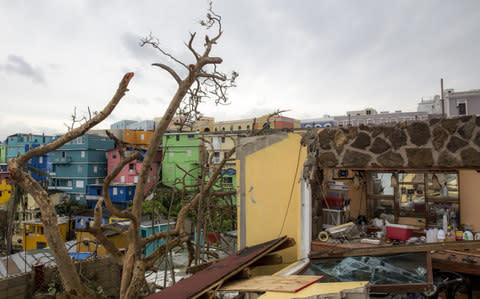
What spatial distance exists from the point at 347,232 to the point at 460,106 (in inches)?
1215

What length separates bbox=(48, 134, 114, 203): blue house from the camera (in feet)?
123

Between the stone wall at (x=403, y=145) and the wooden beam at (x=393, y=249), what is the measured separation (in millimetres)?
1148

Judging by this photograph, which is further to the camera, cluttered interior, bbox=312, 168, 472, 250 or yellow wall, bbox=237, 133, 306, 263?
yellow wall, bbox=237, 133, 306, 263

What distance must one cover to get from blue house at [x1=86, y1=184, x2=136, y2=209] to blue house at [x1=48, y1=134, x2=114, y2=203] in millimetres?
665

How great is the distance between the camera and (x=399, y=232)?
18.1ft

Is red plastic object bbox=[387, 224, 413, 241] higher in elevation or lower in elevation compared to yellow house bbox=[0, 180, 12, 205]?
higher

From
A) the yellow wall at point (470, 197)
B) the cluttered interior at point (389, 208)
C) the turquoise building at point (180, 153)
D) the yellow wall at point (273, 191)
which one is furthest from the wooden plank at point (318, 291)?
the turquoise building at point (180, 153)

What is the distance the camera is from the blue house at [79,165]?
37.5 meters

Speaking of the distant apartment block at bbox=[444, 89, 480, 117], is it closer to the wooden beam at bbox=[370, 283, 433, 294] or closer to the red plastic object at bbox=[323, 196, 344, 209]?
the red plastic object at bbox=[323, 196, 344, 209]

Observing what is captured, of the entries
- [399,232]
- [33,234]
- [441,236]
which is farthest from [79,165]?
[441,236]

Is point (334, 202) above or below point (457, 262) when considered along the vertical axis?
above

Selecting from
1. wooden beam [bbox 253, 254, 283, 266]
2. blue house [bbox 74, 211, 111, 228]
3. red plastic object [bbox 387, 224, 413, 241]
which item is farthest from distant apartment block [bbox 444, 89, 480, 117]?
blue house [bbox 74, 211, 111, 228]

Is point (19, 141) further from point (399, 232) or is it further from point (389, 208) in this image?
Result: point (399, 232)

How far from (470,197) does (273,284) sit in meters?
4.74
